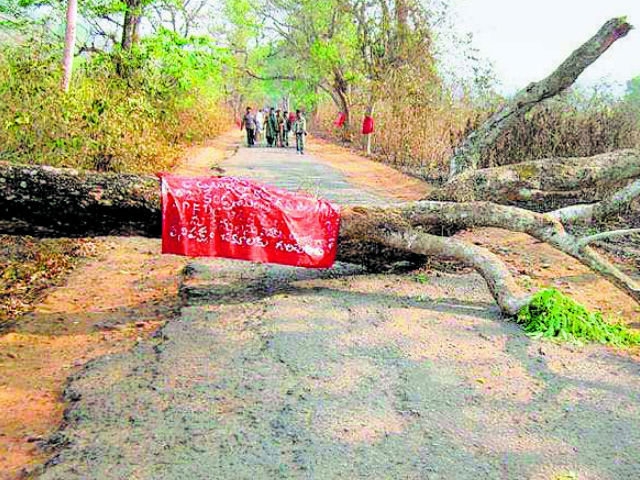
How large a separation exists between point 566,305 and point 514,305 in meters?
0.38

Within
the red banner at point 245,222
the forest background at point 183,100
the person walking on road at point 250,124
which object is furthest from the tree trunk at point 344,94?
the red banner at point 245,222

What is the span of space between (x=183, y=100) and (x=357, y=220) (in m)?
14.4

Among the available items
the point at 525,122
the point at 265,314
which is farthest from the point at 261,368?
the point at 525,122

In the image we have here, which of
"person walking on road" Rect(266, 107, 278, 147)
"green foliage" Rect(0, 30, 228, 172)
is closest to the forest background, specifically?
"green foliage" Rect(0, 30, 228, 172)

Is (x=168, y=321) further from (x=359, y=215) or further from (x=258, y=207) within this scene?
(x=359, y=215)

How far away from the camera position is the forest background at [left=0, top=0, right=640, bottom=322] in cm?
716

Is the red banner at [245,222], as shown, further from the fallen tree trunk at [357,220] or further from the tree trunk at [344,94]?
the tree trunk at [344,94]

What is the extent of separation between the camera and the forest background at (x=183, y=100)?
7164mm

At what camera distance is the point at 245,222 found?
5.11 metres

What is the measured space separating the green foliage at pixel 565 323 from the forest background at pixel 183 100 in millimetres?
4109

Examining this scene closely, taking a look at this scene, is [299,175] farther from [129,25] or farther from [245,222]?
[245,222]

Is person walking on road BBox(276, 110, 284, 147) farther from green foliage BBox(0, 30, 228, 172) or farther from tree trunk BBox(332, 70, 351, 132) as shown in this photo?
green foliage BBox(0, 30, 228, 172)

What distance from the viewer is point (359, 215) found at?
5.52 meters

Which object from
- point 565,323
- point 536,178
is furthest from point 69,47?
point 565,323
